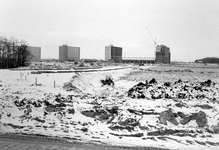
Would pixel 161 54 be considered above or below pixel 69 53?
above

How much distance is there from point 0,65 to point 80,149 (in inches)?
1816

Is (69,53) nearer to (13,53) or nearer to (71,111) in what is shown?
(13,53)

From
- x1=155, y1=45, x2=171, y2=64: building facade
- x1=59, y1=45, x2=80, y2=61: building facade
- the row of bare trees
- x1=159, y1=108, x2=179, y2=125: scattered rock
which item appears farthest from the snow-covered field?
x1=155, y1=45, x2=171, y2=64: building facade

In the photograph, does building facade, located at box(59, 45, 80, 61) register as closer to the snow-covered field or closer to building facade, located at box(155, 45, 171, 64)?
building facade, located at box(155, 45, 171, 64)

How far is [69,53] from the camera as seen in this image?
503 feet

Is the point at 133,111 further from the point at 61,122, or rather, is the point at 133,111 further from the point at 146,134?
the point at 61,122

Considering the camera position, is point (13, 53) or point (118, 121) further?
point (13, 53)

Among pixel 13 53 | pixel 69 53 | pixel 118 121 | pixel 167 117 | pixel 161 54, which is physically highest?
pixel 161 54

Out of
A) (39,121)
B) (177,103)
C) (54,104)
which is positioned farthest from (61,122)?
(177,103)

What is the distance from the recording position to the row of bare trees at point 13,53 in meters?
50.3

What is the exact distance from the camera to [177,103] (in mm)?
13781

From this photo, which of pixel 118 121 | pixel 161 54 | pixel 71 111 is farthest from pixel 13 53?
pixel 161 54

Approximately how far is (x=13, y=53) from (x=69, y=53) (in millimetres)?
98863

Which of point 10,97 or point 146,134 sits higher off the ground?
point 10,97
